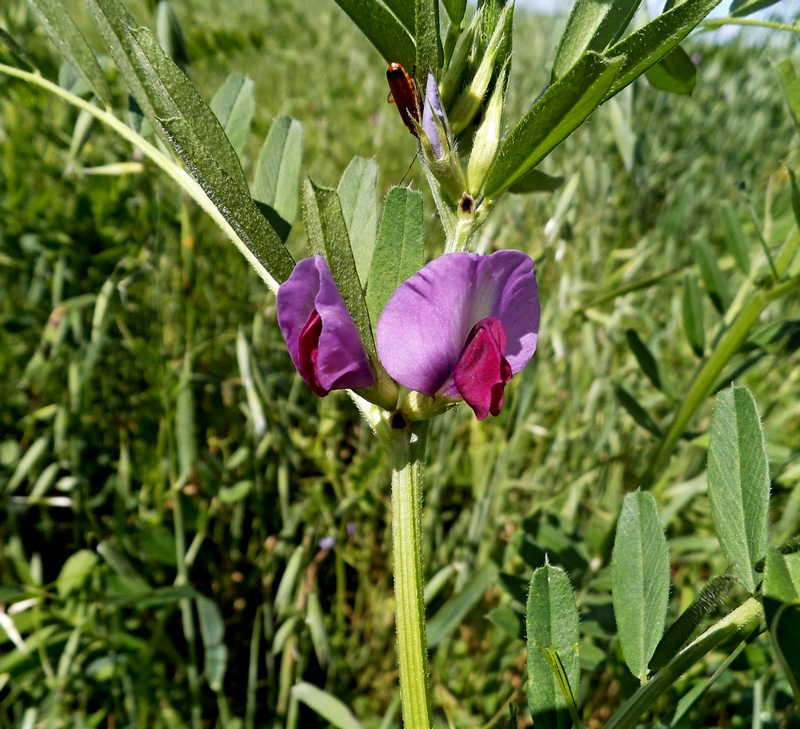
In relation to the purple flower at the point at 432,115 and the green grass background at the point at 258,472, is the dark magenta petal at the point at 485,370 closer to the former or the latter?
the purple flower at the point at 432,115

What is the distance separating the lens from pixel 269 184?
58cm

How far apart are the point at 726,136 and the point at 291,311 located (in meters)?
2.15

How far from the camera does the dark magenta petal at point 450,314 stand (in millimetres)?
356

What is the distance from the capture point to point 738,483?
1.39 feet

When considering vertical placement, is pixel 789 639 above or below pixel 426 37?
below

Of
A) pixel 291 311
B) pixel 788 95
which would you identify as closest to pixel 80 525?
pixel 291 311

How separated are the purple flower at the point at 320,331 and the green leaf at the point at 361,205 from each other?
0.45 ft

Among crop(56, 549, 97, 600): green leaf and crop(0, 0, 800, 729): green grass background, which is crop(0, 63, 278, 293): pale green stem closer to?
crop(0, 0, 800, 729): green grass background

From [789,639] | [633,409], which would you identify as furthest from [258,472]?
[789,639]

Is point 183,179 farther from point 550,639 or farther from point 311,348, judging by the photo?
point 550,639

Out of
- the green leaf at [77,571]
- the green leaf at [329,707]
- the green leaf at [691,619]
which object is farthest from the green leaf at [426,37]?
the green leaf at [77,571]

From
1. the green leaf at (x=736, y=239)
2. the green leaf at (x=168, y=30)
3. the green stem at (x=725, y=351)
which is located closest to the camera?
the green stem at (x=725, y=351)

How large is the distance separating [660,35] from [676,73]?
0.96 feet

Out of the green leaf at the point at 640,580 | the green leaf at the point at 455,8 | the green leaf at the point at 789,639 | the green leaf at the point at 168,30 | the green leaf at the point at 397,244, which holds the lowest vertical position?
the green leaf at the point at 789,639
